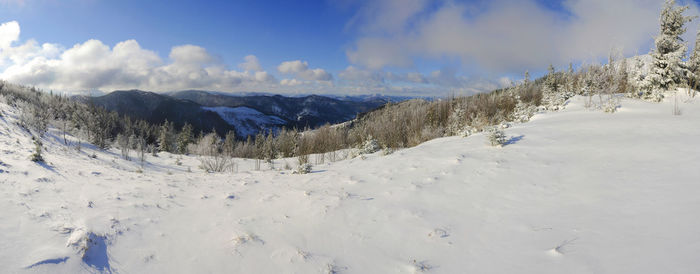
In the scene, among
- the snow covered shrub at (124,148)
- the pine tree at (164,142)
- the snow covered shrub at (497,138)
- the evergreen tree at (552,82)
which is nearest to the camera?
the snow covered shrub at (497,138)

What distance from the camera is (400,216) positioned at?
3.36 meters

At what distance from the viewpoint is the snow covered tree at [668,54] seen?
Answer: 754cm

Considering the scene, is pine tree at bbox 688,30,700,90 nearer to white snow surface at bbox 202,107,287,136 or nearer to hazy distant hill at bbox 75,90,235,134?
hazy distant hill at bbox 75,90,235,134

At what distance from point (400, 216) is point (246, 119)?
15613 centimetres

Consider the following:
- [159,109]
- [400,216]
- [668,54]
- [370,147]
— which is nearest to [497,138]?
[400,216]

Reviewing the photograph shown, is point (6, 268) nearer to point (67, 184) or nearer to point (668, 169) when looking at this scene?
point (67, 184)

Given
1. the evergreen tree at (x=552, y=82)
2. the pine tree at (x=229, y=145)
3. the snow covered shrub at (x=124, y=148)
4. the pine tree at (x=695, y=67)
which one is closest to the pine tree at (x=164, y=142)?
the pine tree at (x=229, y=145)

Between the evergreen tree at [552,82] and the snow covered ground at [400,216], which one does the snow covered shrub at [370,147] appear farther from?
the evergreen tree at [552,82]

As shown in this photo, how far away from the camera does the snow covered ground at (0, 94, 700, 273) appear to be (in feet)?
7.69

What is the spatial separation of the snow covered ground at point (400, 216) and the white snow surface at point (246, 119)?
450 ft

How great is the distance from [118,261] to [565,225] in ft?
14.7

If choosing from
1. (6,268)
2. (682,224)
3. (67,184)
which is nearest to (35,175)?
(67,184)

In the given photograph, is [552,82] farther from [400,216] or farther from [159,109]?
[159,109]

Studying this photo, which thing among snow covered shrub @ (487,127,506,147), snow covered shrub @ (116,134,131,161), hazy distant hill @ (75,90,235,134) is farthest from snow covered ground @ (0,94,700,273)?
hazy distant hill @ (75,90,235,134)
